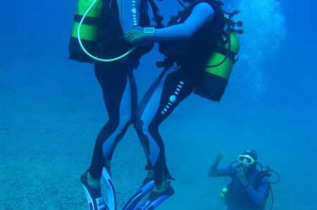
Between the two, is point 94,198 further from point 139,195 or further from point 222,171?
point 222,171

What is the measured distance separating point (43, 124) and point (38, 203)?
207 inches

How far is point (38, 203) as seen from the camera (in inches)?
284

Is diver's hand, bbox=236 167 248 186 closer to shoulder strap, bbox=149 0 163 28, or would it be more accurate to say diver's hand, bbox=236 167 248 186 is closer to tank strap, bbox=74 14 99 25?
shoulder strap, bbox=149 0 163 28

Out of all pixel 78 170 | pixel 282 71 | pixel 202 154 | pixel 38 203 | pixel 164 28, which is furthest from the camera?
pixel 282 71

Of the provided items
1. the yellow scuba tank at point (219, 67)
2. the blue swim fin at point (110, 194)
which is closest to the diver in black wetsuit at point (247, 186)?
the yellow scuba tank at point (219, 67)

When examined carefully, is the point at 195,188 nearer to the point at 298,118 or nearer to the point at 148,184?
the point at 148,184

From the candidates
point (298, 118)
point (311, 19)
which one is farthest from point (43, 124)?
point (311, 19)

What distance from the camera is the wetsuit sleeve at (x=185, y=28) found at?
160 inches

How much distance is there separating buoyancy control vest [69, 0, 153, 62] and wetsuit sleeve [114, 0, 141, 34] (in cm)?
16

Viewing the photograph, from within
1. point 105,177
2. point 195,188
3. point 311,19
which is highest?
point 311,19

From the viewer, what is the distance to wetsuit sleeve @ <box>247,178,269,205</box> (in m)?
6.82

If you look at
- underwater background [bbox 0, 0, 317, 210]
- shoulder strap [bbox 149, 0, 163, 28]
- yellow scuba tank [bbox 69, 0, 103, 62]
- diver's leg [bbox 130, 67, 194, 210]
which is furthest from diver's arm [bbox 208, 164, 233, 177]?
yellow scuba tank [bbox 69, 0, 103, 62]

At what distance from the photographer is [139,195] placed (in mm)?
4633

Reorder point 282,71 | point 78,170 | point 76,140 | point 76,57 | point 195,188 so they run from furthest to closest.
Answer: point 282,71 < point 76,140 < point 195,188 < point 78,170 < point 76,57
